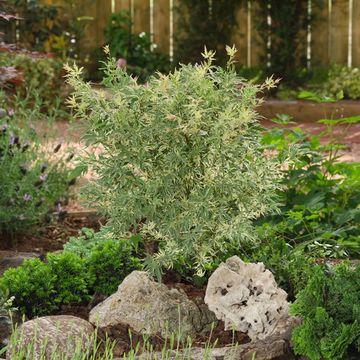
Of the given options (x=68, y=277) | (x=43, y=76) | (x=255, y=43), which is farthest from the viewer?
(x=255, y=43)

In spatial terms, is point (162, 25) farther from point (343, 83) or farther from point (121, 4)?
point (343, 83)

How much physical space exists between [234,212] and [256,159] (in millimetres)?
244

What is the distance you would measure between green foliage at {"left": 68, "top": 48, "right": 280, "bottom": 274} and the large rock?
11cm

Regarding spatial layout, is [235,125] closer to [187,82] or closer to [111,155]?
[187,82]

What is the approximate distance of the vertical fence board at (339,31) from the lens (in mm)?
14031

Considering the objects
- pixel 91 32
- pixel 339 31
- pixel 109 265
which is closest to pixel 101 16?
pixel 91 32

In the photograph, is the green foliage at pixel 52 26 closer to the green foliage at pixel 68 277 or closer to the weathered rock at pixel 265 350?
the green foliage at pixel 68 277

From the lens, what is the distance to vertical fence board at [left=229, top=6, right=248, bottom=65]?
1416 centimetres

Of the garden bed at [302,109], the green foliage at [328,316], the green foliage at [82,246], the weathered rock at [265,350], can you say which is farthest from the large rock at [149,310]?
the garden bed at [302,109]

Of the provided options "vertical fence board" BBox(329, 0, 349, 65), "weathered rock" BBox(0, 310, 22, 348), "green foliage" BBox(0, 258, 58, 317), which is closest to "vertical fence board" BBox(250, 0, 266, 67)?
"vertical fence board" BBox(329, 0, 349, 65)

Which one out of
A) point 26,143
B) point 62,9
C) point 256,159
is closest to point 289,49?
point 62,9

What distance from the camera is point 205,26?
13727mm

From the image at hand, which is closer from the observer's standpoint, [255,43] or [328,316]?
[328,316]

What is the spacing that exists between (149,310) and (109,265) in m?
0.49
